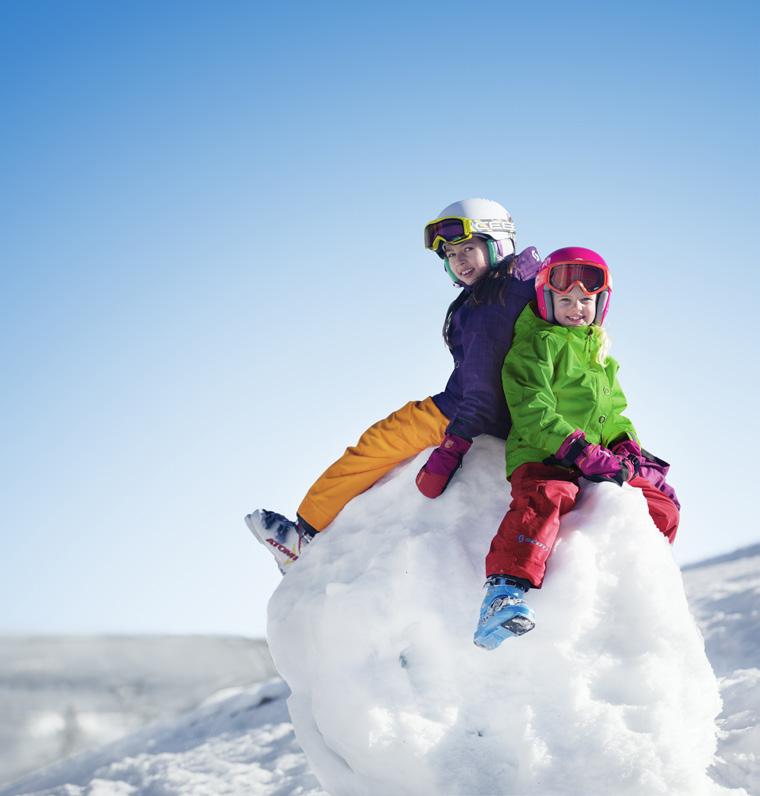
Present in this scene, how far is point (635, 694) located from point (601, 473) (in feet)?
2.69

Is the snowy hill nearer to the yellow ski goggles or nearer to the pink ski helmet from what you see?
the yellow ski goggles

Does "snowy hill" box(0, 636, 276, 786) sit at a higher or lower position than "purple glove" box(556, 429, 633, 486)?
lower

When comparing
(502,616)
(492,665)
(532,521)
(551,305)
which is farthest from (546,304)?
(492,665)

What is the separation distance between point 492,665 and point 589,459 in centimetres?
86

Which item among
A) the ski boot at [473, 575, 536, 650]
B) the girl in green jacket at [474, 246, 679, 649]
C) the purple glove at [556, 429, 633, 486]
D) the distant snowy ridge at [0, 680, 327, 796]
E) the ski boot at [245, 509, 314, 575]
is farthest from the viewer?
the distant snowy ridge at [0, 680, 327, 796]

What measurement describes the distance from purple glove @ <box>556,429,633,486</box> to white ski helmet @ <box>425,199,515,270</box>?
1.05 metres

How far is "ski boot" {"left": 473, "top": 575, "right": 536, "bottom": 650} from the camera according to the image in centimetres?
288

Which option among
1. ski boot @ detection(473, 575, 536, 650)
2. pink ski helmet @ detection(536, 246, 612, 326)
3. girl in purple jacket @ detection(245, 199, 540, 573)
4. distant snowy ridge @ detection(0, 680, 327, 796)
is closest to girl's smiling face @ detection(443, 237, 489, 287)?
girl in purple jacket @ detection(245, 199, 540, 573)

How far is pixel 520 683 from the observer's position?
10.3 ft

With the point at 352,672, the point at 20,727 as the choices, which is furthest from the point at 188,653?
the point at 352,672

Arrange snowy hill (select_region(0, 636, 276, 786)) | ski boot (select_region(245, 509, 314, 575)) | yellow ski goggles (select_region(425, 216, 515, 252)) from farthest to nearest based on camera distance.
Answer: snowy hill (select_region(0, 636, 276, 786)) < ski boot (select_region(245, 509, 314, 575)) < yellow ski goggles (select_region(425, 216, 515, 252))

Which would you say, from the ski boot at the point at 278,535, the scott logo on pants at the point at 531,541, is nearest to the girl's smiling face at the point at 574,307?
the scott logo on pants at the point at 531,541

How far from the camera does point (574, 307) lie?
11.3ft

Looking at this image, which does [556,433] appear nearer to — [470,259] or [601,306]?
[601,306]
